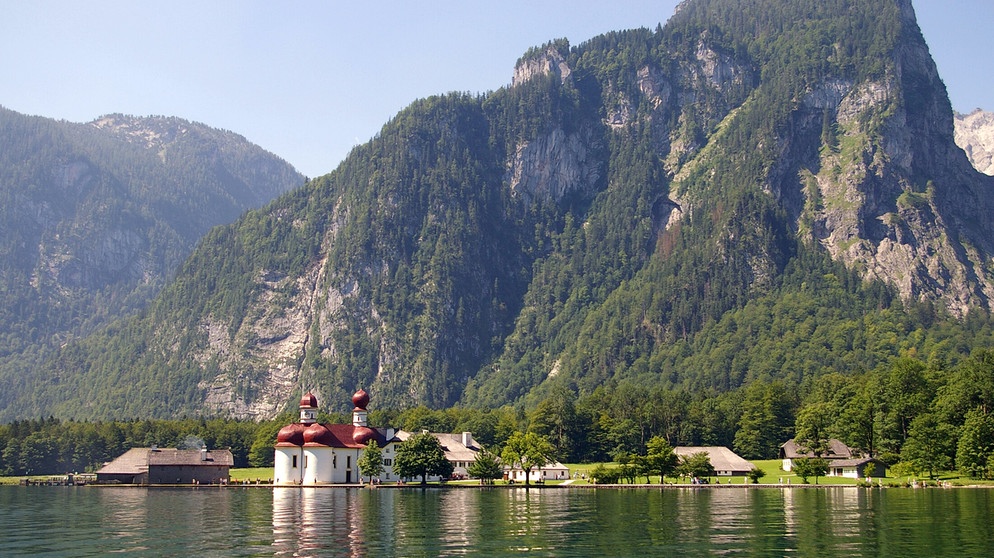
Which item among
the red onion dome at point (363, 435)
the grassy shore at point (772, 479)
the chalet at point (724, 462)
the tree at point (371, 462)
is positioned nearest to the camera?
the grassy shore at point (772, 479)

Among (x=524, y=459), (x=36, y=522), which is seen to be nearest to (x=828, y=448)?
(x=524, y=459)

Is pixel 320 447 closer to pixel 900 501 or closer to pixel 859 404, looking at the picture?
pixel 859 404

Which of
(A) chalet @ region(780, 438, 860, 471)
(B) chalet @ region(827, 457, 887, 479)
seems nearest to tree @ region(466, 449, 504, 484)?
(A) chalet @ region(780, 438, 860, 471)

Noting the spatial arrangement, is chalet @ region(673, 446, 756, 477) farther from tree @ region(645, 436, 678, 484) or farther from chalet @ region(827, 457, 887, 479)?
chalet @ region(827, 457, 887, 479)

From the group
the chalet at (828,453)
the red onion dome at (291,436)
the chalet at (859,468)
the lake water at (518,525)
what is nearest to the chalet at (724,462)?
the chalet at (828,453)

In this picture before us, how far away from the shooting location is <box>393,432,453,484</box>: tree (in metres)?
162

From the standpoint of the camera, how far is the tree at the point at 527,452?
159750 millimetres

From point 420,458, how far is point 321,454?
77.7ft

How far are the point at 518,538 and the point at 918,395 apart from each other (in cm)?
10390

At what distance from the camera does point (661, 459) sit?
517ft

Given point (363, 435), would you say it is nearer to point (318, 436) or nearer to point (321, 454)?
point (318, 436)

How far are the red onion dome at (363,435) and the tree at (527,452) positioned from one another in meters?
28.7

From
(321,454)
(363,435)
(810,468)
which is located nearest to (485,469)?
(321,454)

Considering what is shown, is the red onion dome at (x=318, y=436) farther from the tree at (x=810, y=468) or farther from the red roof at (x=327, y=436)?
the tree at (x=810, y=468)
